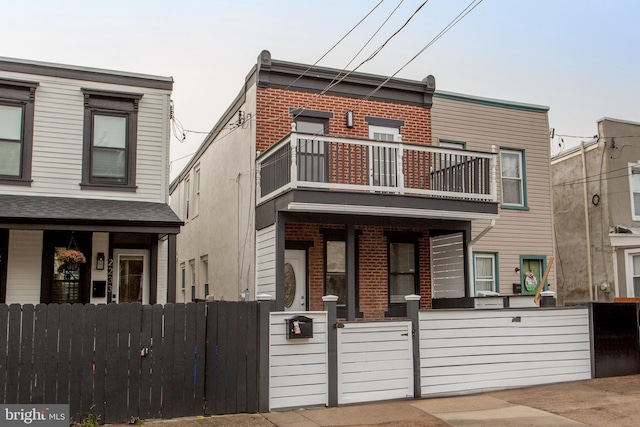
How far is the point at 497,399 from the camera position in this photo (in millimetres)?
9484

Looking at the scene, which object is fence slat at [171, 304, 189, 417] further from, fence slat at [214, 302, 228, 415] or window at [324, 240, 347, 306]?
window at [324, 240, 347, 306]

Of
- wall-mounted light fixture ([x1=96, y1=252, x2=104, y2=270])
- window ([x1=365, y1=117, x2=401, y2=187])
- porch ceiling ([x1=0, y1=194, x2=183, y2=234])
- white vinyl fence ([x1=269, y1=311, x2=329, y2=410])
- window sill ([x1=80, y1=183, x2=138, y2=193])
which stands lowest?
white vinyl fence ([x1=269, y1=311, x2=329, y2=410])

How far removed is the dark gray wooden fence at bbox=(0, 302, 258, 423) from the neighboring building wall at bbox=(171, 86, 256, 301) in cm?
443

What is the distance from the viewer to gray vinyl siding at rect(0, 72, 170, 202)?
12477 mm

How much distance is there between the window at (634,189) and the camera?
697 inches

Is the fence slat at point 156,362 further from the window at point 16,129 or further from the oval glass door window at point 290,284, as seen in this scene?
the window at point 16,129

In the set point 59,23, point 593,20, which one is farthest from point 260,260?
point 593,20

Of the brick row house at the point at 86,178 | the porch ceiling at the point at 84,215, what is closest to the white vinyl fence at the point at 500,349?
the brick row house at the point at 86,178

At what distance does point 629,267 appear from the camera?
17.3m

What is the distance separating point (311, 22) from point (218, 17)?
2236 millimetres

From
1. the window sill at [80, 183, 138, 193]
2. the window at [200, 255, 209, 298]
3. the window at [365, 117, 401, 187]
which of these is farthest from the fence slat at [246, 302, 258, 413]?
the window at [200, 255, 209, 298]

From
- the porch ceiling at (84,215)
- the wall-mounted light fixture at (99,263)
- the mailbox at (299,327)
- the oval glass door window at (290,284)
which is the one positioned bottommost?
the mailbox at (299,327)

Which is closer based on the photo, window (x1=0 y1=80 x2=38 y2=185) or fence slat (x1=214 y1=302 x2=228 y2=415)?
fence slat (x1=214 y1=302 x2=228 y2=415)

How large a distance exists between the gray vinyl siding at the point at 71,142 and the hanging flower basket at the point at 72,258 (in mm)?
1372
